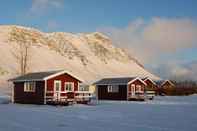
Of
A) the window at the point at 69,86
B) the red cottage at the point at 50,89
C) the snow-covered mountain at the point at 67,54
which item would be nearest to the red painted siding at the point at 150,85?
the red cottage at the point at 50,89

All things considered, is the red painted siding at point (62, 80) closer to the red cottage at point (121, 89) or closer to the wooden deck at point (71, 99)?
the wooden deck at point (71, 99)

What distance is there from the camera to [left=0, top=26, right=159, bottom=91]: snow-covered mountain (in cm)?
11449

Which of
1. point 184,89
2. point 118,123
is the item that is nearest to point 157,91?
point 184,89

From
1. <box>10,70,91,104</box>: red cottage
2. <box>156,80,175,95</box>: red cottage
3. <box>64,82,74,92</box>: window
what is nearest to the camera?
<box>10,70,91,104</box>: red cottage

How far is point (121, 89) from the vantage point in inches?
2109

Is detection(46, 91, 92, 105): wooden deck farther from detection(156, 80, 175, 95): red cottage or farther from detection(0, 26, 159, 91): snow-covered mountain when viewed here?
detection(0, 26, 159, 91): snow-covered mountain

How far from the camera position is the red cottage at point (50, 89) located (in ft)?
134

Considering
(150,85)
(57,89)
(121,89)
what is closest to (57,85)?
(57,89)

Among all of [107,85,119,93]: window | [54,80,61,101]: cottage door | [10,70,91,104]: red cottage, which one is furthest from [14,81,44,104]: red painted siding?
[107,85,119,93]: window

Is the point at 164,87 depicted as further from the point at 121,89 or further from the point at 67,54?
the point at 67,54

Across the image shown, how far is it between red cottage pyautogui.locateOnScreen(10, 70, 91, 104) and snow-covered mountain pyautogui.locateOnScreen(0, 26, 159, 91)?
47.7 m

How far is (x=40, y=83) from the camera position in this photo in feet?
137

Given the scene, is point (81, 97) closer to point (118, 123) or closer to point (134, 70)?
point (118, 123)

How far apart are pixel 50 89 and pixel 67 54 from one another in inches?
3953
